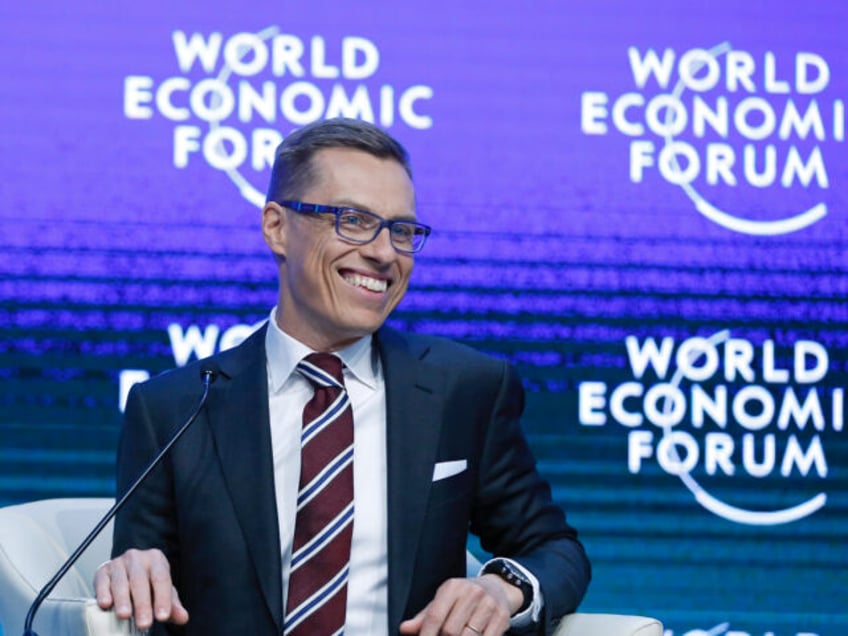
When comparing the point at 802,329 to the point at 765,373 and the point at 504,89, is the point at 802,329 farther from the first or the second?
the point at 504,89

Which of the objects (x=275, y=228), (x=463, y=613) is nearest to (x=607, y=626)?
(x=463, y=613)

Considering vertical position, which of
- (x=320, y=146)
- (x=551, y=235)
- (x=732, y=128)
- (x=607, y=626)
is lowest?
(x=607, y=626)

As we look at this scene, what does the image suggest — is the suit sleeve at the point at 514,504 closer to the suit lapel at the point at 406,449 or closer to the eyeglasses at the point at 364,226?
the suit lapel at the point at 406,449

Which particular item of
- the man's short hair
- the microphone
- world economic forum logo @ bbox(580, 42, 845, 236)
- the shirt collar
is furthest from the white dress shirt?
world economic forum logo @ bbox(580, 42, 845, 236)

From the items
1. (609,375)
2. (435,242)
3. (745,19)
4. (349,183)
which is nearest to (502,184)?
(435,242)

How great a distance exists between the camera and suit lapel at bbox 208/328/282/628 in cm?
206

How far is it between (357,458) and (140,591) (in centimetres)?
50

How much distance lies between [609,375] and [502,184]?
0.57m

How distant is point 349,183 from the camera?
86.0 inches

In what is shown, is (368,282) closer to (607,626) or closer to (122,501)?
(122,501)

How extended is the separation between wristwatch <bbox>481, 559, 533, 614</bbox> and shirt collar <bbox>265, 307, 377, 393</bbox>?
1.37 ft

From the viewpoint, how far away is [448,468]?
2184 millimetres

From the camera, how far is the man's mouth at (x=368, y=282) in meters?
2.18

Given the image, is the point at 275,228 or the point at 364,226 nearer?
the point at 364,226
